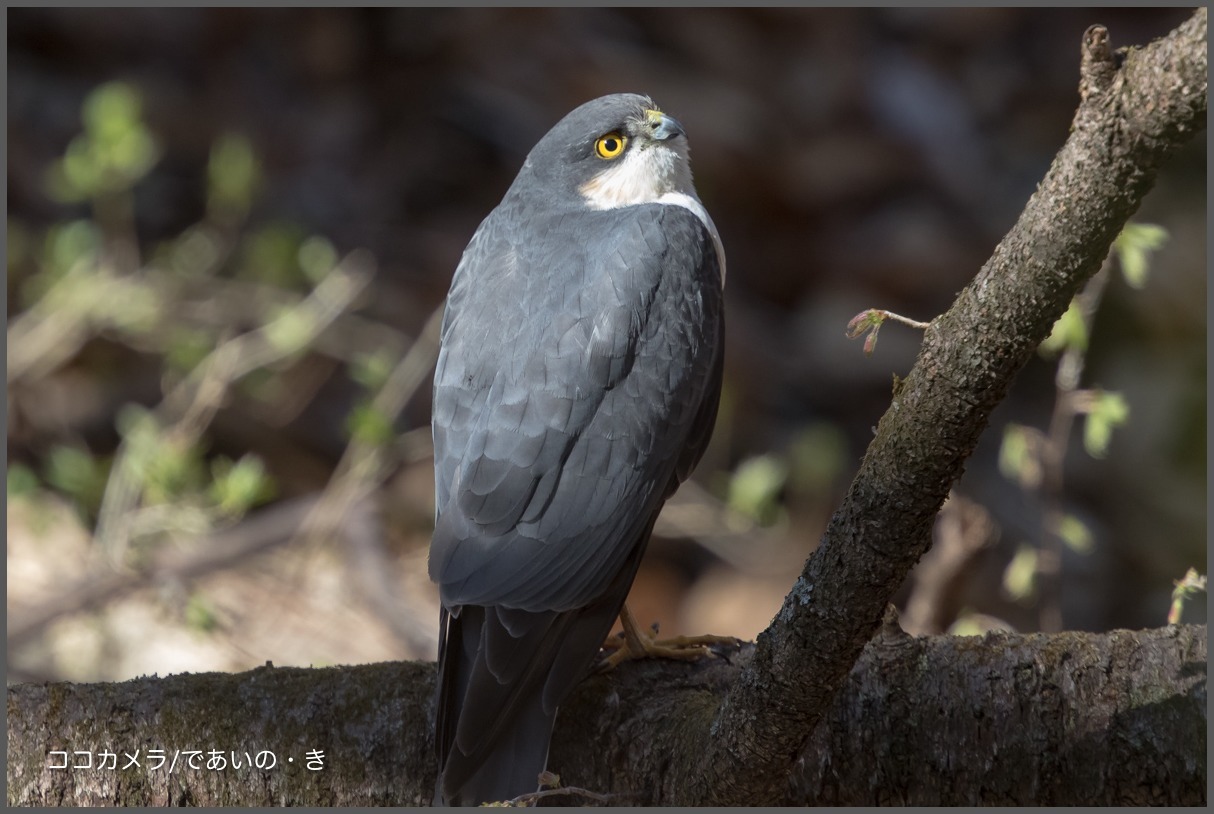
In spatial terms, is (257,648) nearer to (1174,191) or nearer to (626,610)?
(626,610)

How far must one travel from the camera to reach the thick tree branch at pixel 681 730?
2582 mm

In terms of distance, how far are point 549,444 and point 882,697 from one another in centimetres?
103

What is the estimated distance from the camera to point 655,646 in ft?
10.6

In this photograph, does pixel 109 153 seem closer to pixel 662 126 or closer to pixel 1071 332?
pixel 662 126

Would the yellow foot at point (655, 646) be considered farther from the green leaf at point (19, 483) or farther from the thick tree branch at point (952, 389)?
the green leaf at point (19, 483)

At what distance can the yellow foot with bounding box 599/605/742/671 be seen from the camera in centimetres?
321

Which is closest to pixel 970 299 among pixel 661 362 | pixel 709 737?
pixel 709 737

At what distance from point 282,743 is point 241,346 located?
2.93 m

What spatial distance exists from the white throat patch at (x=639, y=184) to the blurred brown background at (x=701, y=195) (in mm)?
1823

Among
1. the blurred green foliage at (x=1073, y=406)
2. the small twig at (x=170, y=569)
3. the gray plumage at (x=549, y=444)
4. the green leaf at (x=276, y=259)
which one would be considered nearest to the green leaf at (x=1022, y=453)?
the blurred green foliage at (x=1073, y=406)

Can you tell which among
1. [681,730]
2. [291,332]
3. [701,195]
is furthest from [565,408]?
[701,195]

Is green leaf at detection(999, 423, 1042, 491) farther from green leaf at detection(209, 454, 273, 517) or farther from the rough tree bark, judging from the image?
green leaf at detection(209, 454, 273, 517)

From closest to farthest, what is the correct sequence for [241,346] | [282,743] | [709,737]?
[709,737] < [282,743] < [241,346]

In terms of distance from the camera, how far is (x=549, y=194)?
3.85 metres
